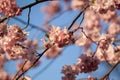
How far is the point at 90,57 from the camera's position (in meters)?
4.42

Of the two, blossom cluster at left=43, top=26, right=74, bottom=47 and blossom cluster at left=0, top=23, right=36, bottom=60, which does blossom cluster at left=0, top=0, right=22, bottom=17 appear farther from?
blossom cluster at left=43, top=26, right=74, bottom=47

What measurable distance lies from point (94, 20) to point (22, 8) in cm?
448

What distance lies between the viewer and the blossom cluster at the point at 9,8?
3.88 metres

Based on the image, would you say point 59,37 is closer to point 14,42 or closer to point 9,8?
point 14,42

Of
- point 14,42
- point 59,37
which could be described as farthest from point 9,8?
point 59,37

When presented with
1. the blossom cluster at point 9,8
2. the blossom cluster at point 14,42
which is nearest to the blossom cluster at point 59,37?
the blossom cluster at point 14,42

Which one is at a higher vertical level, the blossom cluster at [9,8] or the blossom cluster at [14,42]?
the blossom cluster at [9,8]

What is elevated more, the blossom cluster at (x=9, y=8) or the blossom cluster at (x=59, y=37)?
the blossom cluster at (x=9, y=8)

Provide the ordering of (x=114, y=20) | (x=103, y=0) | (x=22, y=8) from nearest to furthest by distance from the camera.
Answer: (x=22, y=8)
(x=103, y=0)
(x=114, y=20)

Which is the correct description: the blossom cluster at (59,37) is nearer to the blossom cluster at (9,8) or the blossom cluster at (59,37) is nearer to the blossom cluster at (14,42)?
the blossom cluster at (14,42)

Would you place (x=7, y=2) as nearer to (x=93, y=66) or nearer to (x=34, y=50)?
(x=34, y=50)

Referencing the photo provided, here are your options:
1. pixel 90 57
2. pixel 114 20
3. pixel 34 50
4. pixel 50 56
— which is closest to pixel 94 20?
pixel 114 20

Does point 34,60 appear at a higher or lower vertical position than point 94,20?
lower

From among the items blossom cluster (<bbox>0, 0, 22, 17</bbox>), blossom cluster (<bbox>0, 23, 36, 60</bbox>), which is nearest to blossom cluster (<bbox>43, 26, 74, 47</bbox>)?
blossom cluster (<bbox>0, 23, 36, 60</bbox>)
